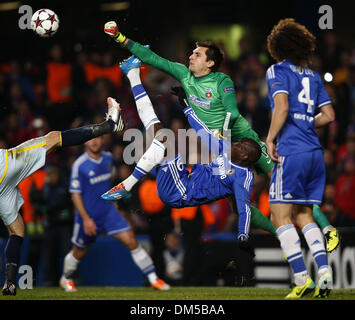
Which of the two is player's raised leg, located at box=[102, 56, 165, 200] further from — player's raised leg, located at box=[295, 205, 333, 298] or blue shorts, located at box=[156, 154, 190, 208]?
player's raised leg, located at box=[295, 205, 333, 298]

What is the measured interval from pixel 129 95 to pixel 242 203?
735cm

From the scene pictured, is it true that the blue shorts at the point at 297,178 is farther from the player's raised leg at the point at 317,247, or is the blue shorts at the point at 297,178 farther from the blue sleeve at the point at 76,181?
the blue sleeve at the point at 76,181

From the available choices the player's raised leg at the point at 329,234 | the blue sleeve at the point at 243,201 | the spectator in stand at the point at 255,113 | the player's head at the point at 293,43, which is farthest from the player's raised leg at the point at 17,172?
the spectator in stand at the point at 255,113

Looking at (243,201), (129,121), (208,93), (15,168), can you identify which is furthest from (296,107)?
(129,121)

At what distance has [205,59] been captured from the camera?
859 cm

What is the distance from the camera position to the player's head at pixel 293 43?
7156 mm

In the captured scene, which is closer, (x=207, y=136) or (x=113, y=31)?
(x=207, y=136)

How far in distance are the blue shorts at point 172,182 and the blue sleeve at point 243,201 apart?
0.60m

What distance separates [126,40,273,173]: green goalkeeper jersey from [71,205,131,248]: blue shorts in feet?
8.17

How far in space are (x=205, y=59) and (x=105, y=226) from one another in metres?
3.06

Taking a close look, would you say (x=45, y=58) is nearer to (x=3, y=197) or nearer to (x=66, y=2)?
(x=66, y=2)

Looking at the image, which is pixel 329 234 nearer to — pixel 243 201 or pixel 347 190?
pixel 243 201

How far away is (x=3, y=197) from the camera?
25.5 ft

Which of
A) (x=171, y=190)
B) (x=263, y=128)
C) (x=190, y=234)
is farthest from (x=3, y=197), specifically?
(x=263, y=128)
